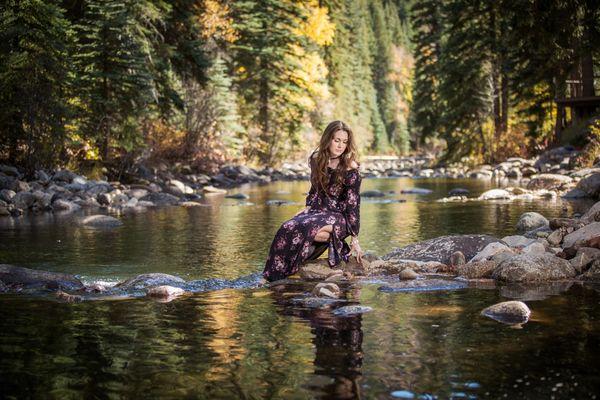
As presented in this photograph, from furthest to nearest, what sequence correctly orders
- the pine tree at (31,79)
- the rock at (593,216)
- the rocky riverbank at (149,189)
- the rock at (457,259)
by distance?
the pine tree at (31,79) → the rocky riverbank at (149,189) → the rock at (593,216) → the rock at (457,259)

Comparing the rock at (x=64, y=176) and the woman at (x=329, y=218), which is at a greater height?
the rock at (x=64, y=176)

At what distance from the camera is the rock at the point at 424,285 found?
22.2ft

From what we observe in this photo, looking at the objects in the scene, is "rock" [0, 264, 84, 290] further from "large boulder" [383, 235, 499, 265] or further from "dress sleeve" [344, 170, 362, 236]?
"large boulder" [383, 235, 499, 265]

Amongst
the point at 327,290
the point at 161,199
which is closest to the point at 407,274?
the point at 327,290

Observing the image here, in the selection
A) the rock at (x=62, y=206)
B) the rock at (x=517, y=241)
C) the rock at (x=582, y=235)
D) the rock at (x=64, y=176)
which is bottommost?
the rock at (x=517, y=241)

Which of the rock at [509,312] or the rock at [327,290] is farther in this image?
the rock at [327,290]

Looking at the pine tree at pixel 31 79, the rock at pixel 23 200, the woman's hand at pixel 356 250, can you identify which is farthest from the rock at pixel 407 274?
the pine tree at pixel 31 79

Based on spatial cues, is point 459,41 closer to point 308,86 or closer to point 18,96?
point 308,86

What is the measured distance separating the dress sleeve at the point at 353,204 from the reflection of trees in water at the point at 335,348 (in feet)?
5.30

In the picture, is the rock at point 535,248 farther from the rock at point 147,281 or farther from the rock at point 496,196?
the rock at point 496,196

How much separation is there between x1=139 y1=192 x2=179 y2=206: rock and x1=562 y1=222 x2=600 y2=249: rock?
12565 mm

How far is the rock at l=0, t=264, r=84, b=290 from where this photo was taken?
23.1ft

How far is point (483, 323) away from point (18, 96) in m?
16.0

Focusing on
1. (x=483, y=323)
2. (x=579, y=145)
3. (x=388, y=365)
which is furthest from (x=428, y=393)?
(x=579, y=145)
